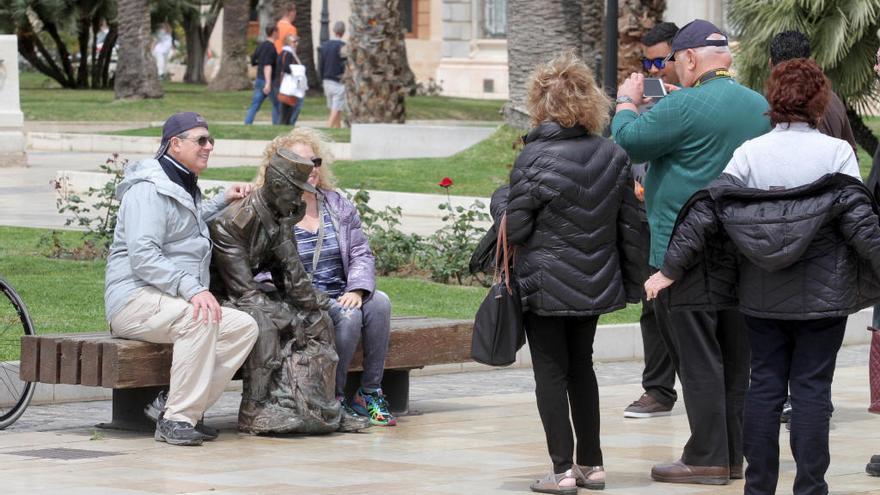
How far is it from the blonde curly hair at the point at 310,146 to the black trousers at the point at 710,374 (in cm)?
211

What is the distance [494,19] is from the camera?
164 feet

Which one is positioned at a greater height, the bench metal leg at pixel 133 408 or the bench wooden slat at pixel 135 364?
the bench wooden slat at pixel 135 364

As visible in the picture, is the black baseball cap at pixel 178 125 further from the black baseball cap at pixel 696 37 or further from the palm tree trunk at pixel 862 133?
the palm tree trunk at pixel 862 133

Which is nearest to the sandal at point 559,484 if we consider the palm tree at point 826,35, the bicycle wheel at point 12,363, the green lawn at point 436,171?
the bicycle wheel at point 12,363

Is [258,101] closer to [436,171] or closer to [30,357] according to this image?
[436,171]

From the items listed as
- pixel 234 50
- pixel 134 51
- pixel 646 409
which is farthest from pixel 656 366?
pixel 234 50

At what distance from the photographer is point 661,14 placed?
2255 centimetres

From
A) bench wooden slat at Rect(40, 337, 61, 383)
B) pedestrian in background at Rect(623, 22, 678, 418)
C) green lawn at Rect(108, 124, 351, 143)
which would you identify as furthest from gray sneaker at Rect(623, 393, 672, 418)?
green lawn at Rect(108, 124, 351, 143)

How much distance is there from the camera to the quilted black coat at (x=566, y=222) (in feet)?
22.5

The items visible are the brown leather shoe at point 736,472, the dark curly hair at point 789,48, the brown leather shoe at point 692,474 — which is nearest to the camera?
the brown leather shoe at point 692,474

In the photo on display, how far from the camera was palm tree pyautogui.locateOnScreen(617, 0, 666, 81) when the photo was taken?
21969 millimetres

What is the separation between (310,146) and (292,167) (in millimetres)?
390

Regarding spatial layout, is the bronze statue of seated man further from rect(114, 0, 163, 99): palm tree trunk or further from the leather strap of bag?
rect(114, 0, 163, 99): palm tree trunk

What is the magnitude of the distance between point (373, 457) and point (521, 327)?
3.86 feet
